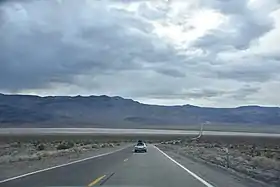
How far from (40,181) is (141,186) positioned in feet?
15.8

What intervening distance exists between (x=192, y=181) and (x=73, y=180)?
4.61 meters

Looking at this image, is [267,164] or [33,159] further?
[33,159]

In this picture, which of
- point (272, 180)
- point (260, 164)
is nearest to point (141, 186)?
point (272, 180)

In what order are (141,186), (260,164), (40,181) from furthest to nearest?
(260,164)
(40,181)
(141,186)

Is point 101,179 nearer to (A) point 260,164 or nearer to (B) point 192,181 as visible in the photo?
(B) point 192,181

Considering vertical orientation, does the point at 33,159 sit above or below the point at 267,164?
above

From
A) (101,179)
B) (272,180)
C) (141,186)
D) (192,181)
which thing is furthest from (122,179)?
(272,180)

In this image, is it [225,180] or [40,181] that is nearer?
[40,181]

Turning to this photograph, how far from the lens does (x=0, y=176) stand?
24562 mm

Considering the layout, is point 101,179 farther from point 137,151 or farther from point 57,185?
point 137,151

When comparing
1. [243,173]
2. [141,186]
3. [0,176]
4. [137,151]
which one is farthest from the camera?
[137,151]

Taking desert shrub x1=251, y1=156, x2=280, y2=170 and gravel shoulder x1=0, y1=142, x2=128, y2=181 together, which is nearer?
gravel shoulder x1=0, y1=142, x2=128, y2=181

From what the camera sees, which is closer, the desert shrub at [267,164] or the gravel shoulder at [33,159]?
the gravel shoulder at [33,159]

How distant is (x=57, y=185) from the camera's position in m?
19.7
